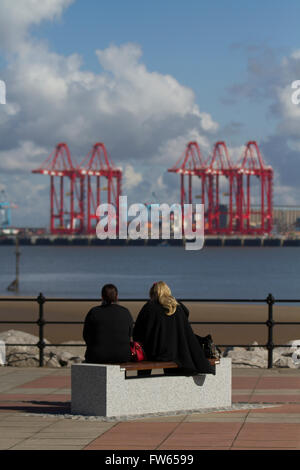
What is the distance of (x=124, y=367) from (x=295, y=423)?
1.72 meters

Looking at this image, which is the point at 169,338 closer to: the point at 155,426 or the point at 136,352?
the point at 136,352

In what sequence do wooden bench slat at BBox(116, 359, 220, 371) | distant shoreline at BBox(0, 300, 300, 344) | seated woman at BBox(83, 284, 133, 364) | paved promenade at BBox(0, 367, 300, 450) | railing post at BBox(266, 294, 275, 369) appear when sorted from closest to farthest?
1. paved promenade at BBox(0, 367, 300, 450)
2. wooden bench slat at BBox(116, 359, 220, 371)
3. seated woman at BBox(83, 284, 133, 364)
4. railing post at BBox(266, 294, 275, 369)
5. distant shoreline at BBox(0, 300, 300, 344)

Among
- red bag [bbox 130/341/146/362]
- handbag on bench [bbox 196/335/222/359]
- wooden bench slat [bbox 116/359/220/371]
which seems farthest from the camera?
handbag on bench [bbox 196/335/222/359]

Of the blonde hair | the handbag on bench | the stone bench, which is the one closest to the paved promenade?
the stone bench

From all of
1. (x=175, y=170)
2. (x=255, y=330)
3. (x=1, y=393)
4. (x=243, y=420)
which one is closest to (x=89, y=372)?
(x=243, y=420)

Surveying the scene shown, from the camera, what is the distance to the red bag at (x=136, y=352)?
29.1ft

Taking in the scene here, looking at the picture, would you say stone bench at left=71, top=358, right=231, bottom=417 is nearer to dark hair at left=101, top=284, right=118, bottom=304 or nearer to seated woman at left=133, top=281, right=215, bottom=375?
seated woman at left=133, top=281, right=215, bottom=375

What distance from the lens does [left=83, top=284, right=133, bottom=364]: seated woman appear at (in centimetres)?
877

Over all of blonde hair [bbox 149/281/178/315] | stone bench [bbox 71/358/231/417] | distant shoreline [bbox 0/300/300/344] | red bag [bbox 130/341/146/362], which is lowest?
distant shoreline [bbox 0/300/300/344]

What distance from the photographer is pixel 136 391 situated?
8.79m

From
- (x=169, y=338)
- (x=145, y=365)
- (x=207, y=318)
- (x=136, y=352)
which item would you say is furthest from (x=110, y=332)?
(x=207, y=318)

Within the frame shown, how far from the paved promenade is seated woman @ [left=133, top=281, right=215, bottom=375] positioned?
0.54 meters

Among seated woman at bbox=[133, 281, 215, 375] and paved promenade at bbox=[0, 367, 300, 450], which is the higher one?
seated woman at bbox=[133, 281, 215, 375]

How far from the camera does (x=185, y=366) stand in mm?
8930
